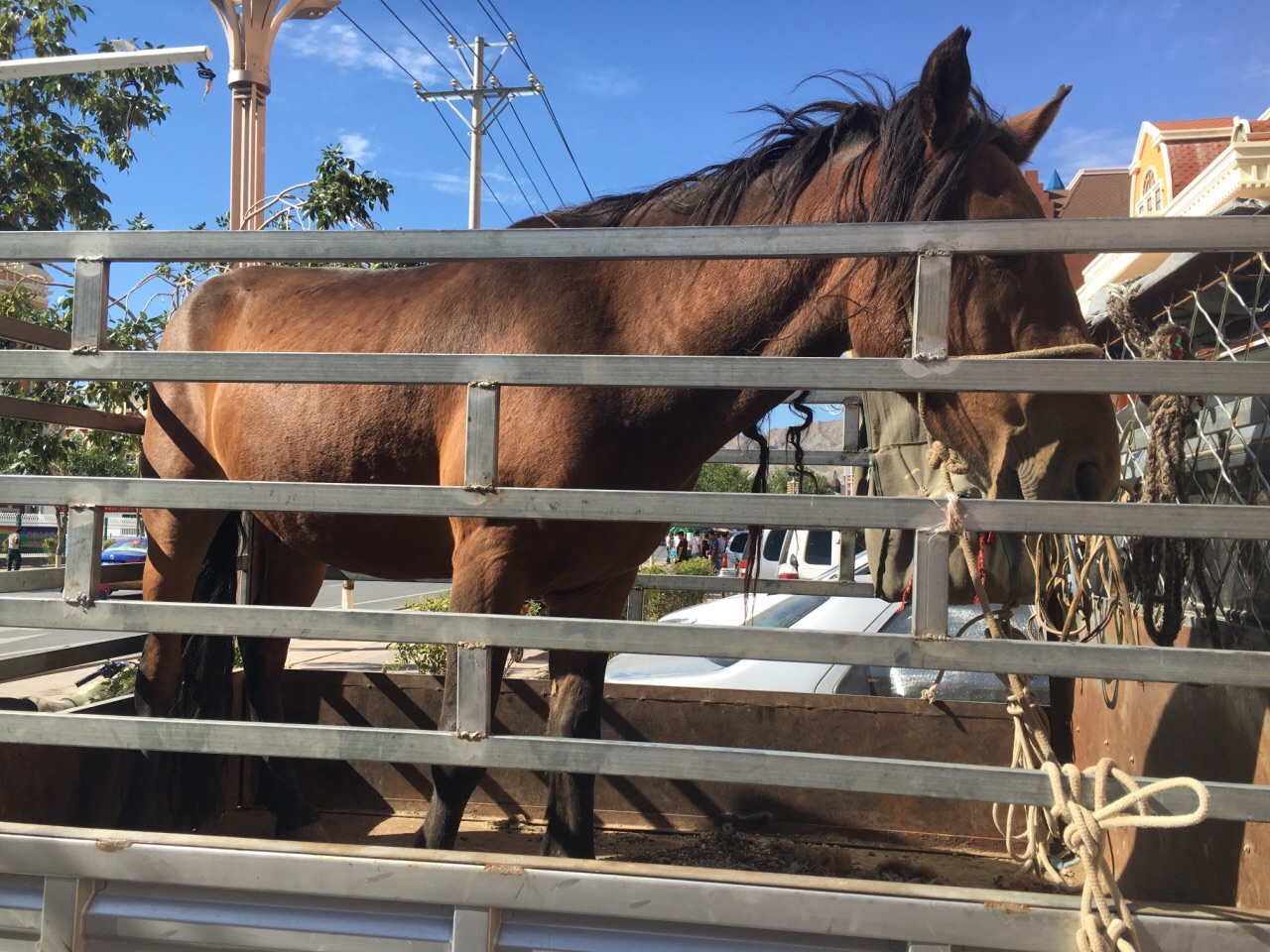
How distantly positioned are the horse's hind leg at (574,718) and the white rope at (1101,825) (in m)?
1.48

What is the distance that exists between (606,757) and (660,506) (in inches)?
17.6

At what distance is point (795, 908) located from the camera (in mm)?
1384

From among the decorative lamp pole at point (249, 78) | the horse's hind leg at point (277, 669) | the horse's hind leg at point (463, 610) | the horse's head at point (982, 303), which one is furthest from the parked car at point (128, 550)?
the horse's head at point (982, 303)

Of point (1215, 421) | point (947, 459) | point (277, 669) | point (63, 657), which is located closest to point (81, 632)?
point (277, 669)

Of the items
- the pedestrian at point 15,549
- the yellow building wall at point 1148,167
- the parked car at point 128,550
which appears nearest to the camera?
the pedestrian at point 15,549

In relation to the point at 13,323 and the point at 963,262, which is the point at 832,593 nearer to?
the point at 963,262

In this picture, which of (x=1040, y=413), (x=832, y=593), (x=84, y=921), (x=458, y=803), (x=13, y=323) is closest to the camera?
(x=84, y=921)

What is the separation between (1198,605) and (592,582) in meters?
1.85

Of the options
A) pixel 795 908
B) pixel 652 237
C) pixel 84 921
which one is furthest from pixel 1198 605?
pixel 84 921

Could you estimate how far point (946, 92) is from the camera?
2070 mm

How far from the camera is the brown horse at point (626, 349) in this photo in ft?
6.57

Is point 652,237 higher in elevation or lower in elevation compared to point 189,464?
higher

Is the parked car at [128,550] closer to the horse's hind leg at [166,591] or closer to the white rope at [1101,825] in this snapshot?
the horse's hind leg at [166,591]

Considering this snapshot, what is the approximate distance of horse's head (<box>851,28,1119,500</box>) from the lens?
1.88 metres
